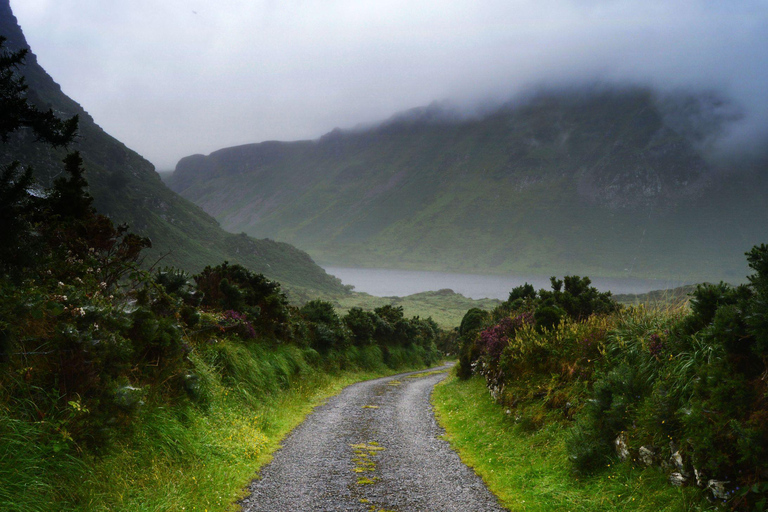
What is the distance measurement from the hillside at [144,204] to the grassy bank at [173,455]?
71.0 m

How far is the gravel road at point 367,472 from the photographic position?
715cm

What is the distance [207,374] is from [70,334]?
5312 mm

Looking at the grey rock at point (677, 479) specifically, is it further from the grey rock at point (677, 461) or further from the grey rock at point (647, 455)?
the grey rock at point (647, 455)

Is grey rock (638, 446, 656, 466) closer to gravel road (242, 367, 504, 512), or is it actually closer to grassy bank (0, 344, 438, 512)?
gravel road (242, 367, 504, 512)

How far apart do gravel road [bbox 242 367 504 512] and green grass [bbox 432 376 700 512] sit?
17.9 inches

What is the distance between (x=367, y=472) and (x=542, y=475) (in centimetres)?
326

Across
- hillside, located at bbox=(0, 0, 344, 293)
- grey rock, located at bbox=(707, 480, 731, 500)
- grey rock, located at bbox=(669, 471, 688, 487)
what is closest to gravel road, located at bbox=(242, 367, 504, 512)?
grey rock, located at bbox=(669, 471, 688, 487)

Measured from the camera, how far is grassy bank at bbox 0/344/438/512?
16.6ft

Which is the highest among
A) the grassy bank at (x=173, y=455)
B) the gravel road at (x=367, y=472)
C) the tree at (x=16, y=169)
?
the tree at (x=16, y=169)

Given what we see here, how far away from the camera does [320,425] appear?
12.6 metres

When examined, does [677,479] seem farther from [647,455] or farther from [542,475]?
[542,475]

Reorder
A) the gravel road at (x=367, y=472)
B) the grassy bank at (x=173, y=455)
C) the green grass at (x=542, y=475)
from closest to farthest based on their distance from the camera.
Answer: the grassy bank at (x=173, y=455) → the green grass at (x=542, y=475) → the gravel road at (x=367, y=472)

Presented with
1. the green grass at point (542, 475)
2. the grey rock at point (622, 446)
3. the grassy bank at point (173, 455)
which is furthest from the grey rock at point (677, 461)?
the grassy bank at point (173, 455)

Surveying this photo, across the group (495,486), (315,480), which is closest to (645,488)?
(495,486)
